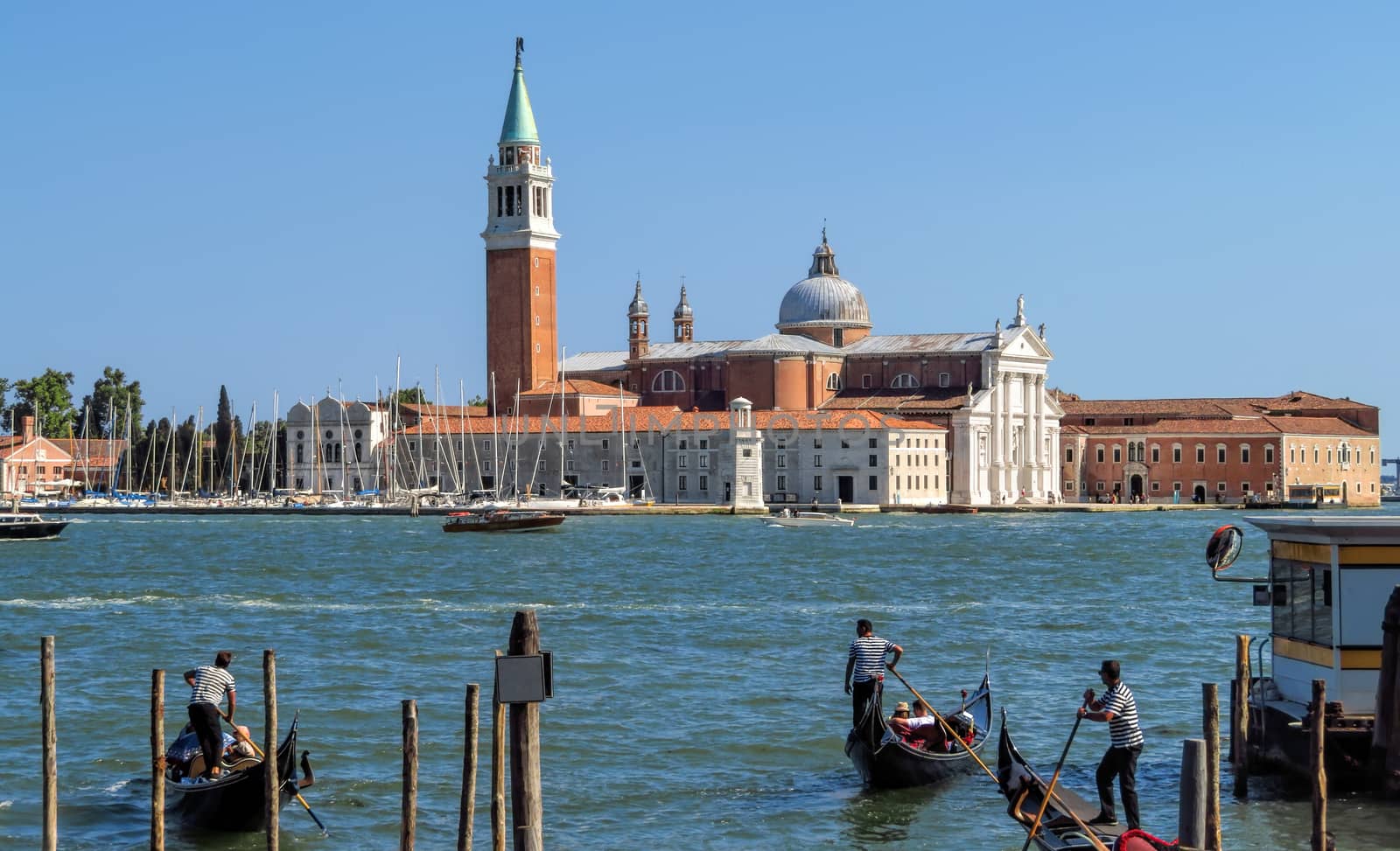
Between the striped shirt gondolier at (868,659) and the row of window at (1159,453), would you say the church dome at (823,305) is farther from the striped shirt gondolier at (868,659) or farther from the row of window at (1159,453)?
the striped shirt gondolier at (868,659)

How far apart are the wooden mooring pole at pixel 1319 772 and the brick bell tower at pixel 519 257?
2330 inches

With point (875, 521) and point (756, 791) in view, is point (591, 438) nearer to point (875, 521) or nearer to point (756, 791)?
point (875, 521)

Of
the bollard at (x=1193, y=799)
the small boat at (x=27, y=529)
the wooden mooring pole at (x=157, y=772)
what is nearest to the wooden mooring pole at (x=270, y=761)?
the wooden mooring pole at (x=157, y=772)

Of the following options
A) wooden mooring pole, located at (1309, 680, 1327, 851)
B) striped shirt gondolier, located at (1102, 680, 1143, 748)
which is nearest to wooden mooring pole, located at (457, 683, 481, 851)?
striped shirt gondolier, located at (1102, 680, 1143, 748)

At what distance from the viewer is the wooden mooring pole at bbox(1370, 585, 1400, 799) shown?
923cm

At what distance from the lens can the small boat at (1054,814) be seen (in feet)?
29.2

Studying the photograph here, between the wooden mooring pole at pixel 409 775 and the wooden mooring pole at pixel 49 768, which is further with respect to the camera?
the wooden mooring pole at pixel 49 768

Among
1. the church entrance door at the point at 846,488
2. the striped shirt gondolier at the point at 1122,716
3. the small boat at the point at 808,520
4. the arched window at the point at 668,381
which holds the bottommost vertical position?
the striped shirt gondolier at the point at 1122,716

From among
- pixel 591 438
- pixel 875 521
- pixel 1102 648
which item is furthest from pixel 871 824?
pixel 591 438

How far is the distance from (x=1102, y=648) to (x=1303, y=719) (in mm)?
8918

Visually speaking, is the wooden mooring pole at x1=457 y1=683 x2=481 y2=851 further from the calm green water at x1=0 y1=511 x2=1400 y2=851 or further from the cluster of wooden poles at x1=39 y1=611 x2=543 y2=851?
the calm green water at x1=0 y1=511 x2=1400 y2=851

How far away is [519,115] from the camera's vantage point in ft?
224

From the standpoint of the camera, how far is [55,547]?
39438mm

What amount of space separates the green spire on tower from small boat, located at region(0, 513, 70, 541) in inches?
1197
